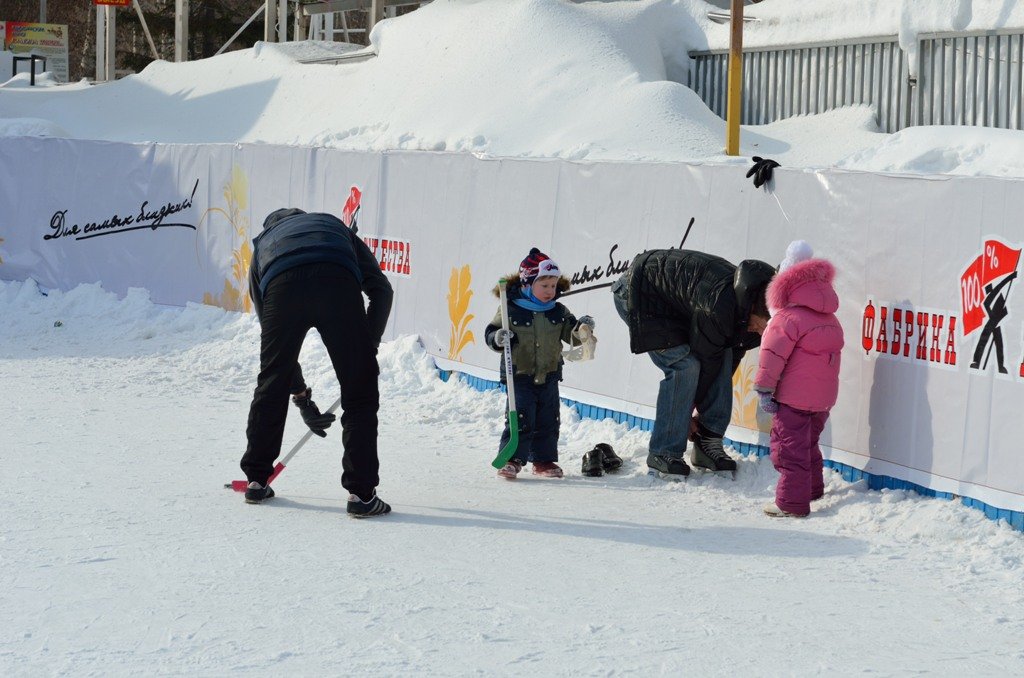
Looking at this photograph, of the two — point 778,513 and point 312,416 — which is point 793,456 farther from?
point 312,416

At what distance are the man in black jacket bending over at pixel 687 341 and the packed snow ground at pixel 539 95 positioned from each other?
338 cm

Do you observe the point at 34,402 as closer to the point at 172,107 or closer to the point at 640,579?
the point at 640,579

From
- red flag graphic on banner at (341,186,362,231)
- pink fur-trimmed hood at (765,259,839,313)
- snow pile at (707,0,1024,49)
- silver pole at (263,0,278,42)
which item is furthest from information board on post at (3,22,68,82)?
pink fur-trimmed hood at (765,259,839,313)

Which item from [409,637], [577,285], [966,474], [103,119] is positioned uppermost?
A: [103,119]

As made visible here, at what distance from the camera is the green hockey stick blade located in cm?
713

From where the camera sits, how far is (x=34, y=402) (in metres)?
9.20

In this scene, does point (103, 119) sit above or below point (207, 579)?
above

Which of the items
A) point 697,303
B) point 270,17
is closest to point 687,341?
point 697,303

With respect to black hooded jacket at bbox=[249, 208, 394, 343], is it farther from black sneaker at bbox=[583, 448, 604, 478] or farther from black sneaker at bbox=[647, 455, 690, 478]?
black sneaker at bbox=[647, 455, 690, 478]

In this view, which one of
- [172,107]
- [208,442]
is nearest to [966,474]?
[208,442]

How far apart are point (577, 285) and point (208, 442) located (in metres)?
2.60

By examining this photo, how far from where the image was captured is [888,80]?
14000 millimetres

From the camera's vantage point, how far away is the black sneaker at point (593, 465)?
7.29 meters

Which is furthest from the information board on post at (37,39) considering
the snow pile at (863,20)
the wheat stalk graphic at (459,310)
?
the wheat stalk graphic at (459,310)
